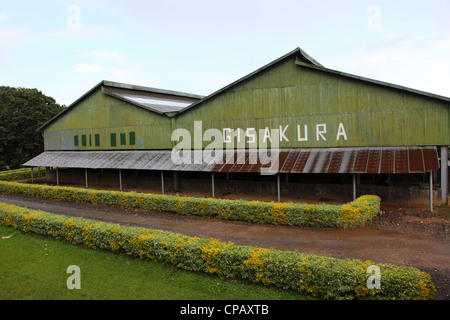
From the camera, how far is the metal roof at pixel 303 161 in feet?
56.5

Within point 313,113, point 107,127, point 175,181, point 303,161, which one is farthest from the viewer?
point 107,127

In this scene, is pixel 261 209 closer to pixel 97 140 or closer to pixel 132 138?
pixel 132 138

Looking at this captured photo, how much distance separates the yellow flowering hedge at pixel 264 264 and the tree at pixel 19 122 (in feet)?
141

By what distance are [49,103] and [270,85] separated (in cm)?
4554

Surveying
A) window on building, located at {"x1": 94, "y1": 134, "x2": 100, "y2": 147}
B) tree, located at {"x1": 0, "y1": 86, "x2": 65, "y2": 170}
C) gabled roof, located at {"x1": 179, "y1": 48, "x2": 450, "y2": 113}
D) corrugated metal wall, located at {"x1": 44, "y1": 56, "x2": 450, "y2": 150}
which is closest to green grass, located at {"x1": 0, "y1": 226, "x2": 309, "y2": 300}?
corrugated metal wall, located at {"x1": 44, "y1": 56, "x2": 450, "y2": 150}

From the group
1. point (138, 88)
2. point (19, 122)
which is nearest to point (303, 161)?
point (138, 88)

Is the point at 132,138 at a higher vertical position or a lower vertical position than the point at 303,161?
higher

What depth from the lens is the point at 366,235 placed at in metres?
13.2

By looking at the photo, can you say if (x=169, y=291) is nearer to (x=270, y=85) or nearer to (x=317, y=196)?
(x=317, y=196)

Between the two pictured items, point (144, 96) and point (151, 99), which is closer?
point (151, 99)

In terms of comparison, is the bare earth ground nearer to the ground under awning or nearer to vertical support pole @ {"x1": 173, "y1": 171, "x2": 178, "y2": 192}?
the ground under awning

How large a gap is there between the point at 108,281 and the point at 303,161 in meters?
14.1

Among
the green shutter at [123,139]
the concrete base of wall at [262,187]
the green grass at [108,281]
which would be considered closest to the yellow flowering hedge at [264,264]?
the green grass at [108,281]

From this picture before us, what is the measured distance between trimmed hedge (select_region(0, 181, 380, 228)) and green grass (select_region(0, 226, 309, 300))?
21.5ft
